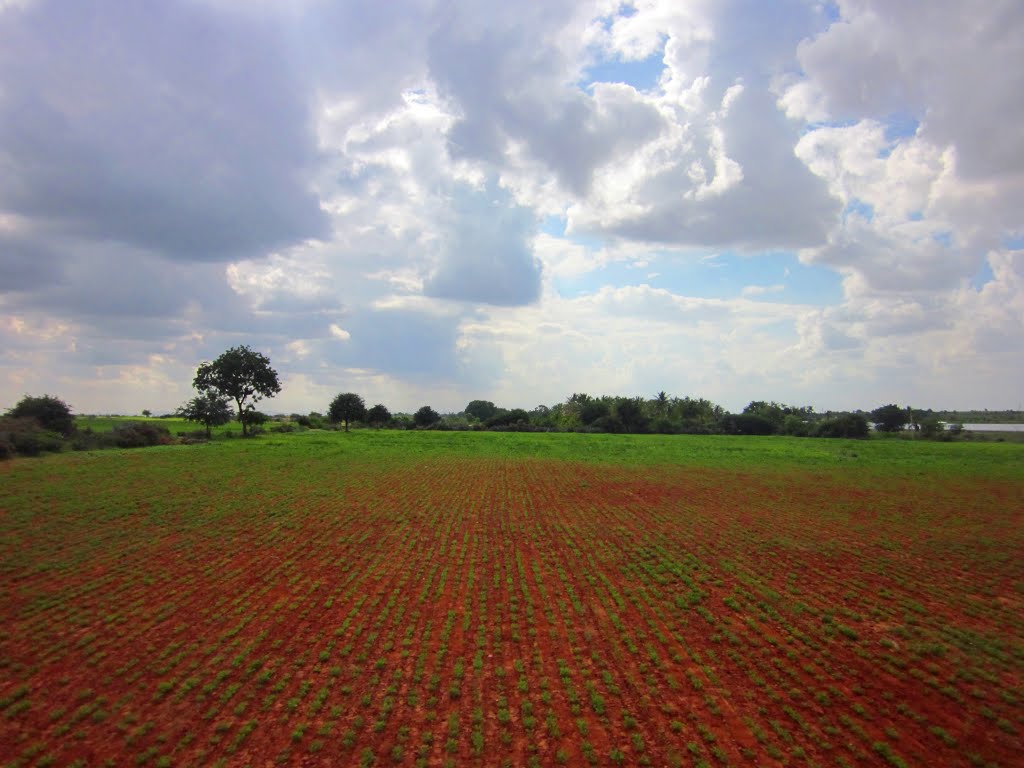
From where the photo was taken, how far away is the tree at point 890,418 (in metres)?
90.4

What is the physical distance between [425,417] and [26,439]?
228ft

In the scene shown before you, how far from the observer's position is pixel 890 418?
299 feet

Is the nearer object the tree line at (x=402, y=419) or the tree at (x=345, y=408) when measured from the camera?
the tree line at (x=402, y=419)

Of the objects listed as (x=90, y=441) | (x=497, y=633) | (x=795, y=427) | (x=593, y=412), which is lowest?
(x=497, y=633)

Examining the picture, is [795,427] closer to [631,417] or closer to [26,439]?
[631,417]

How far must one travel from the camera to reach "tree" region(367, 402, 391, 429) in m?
96.6

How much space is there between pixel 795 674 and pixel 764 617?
2478 mm

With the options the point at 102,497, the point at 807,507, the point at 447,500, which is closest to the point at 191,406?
the point at 102,497

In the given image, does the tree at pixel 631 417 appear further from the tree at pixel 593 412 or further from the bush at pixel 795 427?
the bush at pixel 795 427

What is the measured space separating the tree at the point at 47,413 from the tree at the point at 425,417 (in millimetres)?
61462

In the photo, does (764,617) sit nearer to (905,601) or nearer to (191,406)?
(905,601)

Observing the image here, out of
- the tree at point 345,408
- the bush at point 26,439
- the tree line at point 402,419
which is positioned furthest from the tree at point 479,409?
the bush at point 26,439

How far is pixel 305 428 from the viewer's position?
3287 inches

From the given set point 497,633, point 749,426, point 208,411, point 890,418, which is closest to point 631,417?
point 749,426
